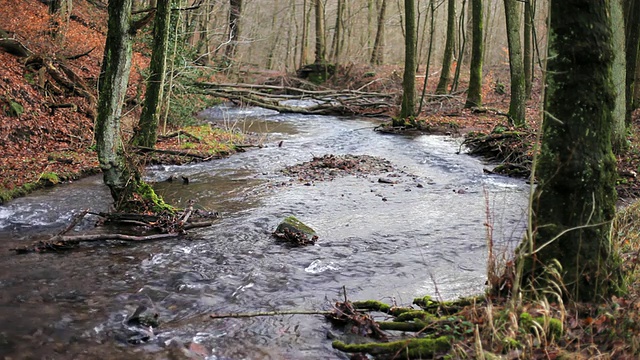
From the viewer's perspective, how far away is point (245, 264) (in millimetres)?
8234

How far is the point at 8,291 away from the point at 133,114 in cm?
1355

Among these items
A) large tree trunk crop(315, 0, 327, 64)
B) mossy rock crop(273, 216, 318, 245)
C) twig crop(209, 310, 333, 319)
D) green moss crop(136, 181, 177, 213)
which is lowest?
twig crop(209, 310, 333, 319)

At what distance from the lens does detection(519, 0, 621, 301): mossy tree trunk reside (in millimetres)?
5051

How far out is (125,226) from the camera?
9898mm

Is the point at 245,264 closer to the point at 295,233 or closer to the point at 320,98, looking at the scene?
the point at 295,233

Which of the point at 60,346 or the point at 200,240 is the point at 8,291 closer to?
the point at 60,346

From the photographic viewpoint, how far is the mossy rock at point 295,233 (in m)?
9.18

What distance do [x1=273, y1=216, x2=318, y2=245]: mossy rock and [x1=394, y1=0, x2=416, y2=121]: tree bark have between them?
42.1 ft

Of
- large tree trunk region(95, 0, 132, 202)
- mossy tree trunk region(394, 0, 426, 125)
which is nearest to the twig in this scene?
large tree trunk region(95, 0, 132, 202)

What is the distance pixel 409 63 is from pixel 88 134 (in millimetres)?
12084

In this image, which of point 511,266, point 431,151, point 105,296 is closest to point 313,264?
point 105,296

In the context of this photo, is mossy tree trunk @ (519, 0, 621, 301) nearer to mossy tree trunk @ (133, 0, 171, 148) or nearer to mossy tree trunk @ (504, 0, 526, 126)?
mossy tree trunk @ (133, 0, 171, 148)

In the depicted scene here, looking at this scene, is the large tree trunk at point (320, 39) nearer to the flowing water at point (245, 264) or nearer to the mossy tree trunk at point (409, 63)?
the mossy tree trunk at point (409, 63)

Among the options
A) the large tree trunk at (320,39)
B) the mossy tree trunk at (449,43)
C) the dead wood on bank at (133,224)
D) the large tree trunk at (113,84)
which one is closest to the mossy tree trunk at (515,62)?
the mossy tree trunk at (449,43)
